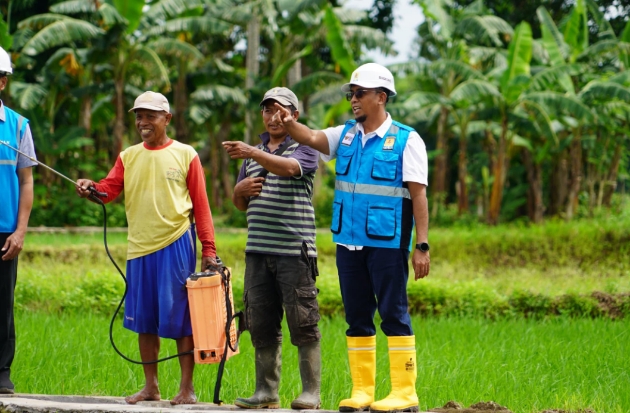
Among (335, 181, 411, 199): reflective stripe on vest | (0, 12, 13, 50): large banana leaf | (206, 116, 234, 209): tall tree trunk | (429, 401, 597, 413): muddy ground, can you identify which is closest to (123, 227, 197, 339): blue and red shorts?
(335, 181, 411, 199): reflective stripe on vest

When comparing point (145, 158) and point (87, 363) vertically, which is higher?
point (145, 158)

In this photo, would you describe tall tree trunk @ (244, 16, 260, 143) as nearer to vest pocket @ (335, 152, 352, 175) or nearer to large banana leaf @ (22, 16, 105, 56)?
large banana leaf @ (22, 16, 105, 56)

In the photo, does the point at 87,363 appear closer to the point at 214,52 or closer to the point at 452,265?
the point at 452,265

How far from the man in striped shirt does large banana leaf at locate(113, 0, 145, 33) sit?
30.8 feet

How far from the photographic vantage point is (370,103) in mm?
4004

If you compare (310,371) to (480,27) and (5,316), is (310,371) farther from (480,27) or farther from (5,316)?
(480,27)

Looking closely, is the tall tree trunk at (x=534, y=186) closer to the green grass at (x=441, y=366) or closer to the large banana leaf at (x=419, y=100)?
the large banana leaf at (x=419, y=100)

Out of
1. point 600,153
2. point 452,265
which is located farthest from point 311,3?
point 600,153

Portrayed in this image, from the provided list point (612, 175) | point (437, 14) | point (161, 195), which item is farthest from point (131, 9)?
point (161, 195)

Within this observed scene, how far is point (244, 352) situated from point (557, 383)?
89.5 inches

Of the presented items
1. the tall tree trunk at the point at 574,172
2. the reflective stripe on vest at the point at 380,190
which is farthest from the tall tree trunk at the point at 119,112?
the reflective stripe on vest at the point at 380,190

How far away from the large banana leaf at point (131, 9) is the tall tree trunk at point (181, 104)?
405 centimetres

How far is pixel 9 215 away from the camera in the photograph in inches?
175

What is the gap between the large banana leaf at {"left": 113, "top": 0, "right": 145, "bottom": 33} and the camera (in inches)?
505
